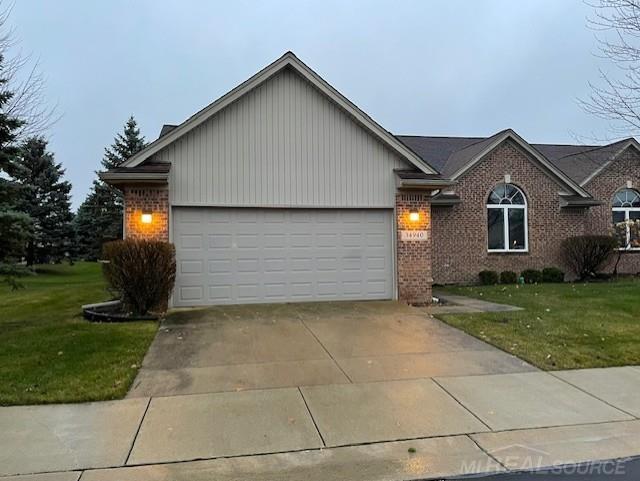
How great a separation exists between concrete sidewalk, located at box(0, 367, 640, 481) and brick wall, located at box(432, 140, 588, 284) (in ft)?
37.8

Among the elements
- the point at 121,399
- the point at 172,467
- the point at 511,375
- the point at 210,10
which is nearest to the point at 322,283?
the point at 511,375

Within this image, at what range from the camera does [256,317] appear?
10.1 meters

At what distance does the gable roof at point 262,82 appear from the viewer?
1099 cm

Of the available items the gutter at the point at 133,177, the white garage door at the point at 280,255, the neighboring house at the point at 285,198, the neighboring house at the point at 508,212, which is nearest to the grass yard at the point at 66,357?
the white garage door at the point at 280,255

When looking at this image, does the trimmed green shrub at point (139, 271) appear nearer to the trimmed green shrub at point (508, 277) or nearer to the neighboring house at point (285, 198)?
the neighboring house at point (285, 198)

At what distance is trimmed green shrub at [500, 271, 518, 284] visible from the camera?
57.4 feet

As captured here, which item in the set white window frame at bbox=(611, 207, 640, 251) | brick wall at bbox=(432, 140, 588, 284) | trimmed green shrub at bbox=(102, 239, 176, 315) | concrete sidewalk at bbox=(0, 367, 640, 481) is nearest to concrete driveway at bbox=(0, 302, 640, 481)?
concrete sidewalk at bbox=(0, 367, 640, 481)

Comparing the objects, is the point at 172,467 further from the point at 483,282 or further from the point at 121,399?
the point at 483,282

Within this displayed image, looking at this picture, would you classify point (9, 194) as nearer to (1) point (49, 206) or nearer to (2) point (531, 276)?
(2) point (531, 276)

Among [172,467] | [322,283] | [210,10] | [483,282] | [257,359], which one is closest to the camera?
[172,467]

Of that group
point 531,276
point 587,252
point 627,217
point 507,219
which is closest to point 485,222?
point 507,219

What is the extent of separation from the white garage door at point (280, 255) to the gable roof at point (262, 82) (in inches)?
56.5

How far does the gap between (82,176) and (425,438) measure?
4578 centimetres

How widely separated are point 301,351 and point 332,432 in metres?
2.96
